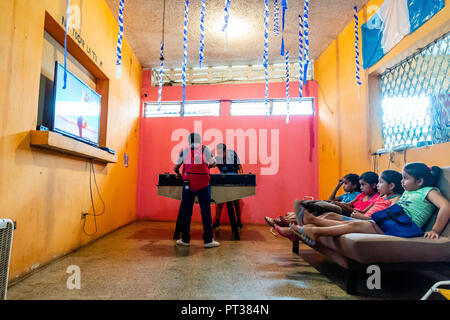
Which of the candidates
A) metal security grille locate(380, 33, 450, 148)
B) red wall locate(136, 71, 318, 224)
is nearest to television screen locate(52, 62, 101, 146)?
red wall locate(136, 71, 318, 224)

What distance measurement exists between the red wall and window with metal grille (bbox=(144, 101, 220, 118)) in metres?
0.12

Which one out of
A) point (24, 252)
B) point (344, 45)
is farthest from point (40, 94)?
point (344, 45)

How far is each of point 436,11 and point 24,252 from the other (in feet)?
12.6

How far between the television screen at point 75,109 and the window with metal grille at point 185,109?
2.05 meters

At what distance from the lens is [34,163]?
204cm

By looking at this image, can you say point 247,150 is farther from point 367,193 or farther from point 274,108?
point 367,193

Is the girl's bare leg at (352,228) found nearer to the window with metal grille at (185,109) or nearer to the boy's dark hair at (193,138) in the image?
the boy's dark hair at (193,138)

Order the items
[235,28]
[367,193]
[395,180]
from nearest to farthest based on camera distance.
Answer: [395,180] < [367,193] < [235,28]

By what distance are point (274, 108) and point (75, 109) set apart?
3458 millimetres

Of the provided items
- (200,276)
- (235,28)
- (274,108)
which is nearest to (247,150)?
(274,108)

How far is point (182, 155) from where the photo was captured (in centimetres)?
296

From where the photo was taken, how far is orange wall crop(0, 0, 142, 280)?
1.76m

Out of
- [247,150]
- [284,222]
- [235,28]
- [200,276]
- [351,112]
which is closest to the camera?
[200,276]
